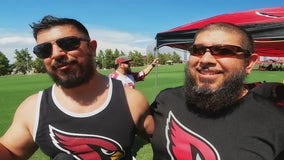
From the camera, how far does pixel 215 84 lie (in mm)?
2461

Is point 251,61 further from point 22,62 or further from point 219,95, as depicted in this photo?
point 22,62

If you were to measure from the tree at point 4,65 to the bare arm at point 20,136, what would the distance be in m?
68.4

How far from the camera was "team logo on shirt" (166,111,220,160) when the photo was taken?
2322mm

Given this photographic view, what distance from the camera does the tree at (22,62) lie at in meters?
76.4

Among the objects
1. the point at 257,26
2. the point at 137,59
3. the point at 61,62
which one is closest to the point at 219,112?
the point at 61,62

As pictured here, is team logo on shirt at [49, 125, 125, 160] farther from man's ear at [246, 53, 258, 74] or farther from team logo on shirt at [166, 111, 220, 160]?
man's ear at [246, 53, 258, 74]

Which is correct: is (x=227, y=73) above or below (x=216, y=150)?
above

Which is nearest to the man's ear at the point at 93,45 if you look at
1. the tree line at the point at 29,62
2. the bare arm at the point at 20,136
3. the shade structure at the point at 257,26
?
the bare arm at the point at 20,136

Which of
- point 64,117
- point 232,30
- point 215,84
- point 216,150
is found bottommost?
point 216,150

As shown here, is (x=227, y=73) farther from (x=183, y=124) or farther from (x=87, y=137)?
(x=87, y=137)

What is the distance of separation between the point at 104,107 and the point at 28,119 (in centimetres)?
57

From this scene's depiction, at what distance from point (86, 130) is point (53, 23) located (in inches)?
31.8

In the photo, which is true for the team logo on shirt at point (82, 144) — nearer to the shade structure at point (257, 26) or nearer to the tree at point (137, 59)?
the shade structure at point (257, 26)

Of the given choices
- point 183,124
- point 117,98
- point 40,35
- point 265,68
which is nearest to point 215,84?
point 183,124
